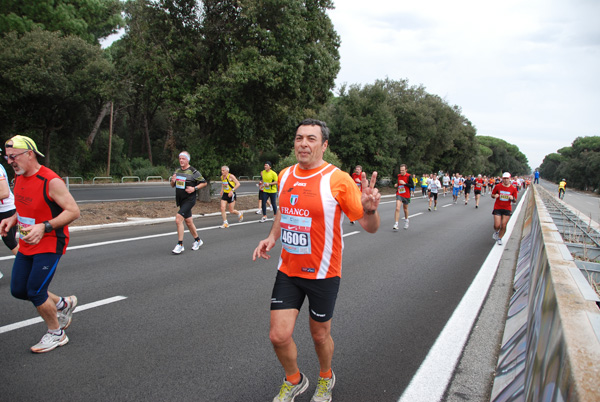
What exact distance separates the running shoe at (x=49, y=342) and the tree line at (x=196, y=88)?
1179 cm

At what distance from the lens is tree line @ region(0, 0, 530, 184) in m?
15.5

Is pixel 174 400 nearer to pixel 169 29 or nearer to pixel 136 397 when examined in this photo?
pixel 136 397

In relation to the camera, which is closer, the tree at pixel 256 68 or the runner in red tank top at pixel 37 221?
the runner in red tank top at pixel 37 221

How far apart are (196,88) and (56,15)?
21725mm

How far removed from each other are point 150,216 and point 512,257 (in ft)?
35.0

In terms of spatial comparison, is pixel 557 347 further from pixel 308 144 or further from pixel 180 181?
pixel 180 181

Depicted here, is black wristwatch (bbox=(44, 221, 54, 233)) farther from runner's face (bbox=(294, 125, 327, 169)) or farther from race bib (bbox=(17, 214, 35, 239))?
runner's face (bbox=(294, 125, 327, 169))

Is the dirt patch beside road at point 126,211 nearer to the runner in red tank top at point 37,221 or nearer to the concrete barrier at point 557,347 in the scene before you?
the runner in red tank top at point 37,221

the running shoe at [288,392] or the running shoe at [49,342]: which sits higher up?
the running shoe at [288,392]

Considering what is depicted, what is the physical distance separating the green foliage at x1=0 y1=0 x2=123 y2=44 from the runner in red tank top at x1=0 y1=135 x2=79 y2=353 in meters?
30.1

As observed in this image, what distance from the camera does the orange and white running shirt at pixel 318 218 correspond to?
9.43 ft

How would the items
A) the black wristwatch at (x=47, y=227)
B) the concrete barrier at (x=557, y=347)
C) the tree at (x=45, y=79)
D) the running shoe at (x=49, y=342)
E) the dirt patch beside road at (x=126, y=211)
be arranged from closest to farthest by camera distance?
the concrete barrier at (x=557, y=347) → the black wristwatch at (x=47, y=227) → the running shoe at (x=49, y=342) → the dirt patch beside road at (x=126, y=211) → the tree at (x=45, y=79)

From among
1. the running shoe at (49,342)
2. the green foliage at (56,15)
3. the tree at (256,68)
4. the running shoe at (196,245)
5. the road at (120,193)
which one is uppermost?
the green foliage at (56,15)

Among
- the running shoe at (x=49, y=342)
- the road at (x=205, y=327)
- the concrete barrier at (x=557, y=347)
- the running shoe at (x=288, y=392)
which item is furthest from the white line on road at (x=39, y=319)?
the concrete barrier at (x=557, y=347)
